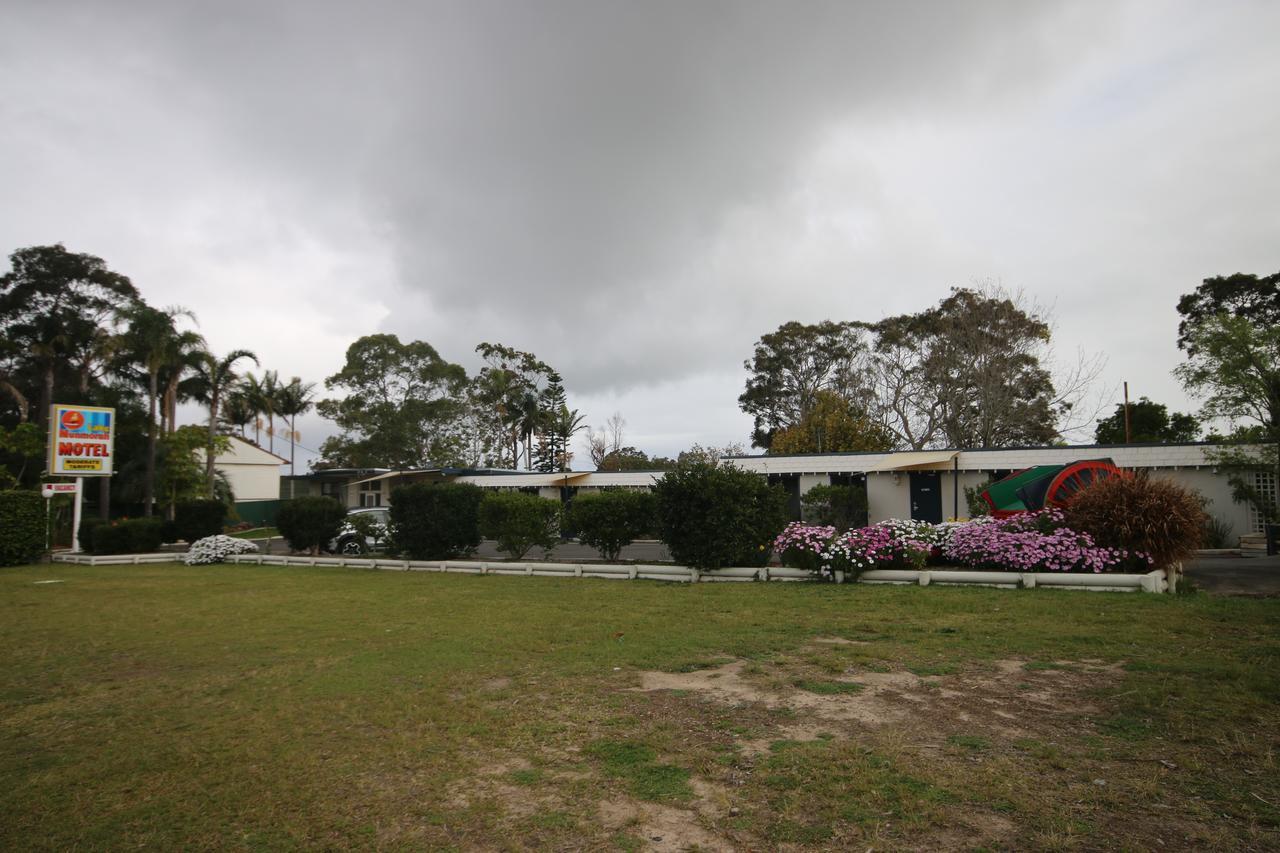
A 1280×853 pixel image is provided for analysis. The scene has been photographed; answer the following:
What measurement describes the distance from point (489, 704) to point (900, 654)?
150 inches

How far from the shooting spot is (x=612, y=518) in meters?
15.9

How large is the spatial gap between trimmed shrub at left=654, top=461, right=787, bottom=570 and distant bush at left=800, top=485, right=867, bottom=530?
9.14 meters

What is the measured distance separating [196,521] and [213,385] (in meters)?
14.3

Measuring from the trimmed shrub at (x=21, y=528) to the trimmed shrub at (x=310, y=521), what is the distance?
7.50m

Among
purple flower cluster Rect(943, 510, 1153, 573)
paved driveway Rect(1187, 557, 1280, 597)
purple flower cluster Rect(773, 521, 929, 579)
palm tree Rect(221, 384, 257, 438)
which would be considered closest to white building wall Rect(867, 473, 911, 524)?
paved driveway Rect(1187, 557, 1280, 597)

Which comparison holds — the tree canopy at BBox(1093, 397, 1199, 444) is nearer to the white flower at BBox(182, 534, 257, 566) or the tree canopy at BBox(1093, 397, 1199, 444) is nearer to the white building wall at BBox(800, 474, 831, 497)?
the white building wall at BBox(800, 474, 831, 497)

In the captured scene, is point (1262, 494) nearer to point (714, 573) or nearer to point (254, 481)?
point (714, 573)

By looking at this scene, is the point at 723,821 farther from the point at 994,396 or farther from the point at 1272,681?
the point at 994,396

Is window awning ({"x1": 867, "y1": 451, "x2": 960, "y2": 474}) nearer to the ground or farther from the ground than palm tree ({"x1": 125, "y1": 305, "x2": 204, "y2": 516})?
nearer to the ground

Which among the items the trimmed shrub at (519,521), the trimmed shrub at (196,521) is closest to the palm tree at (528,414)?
the trimmed shrub at (196,521)

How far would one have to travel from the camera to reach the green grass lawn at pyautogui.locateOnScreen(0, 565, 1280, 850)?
3475mm

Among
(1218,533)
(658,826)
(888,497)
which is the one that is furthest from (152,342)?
(1218,533)

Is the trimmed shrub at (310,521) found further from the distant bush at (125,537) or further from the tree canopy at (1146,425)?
the tree canopy at (1146,425)

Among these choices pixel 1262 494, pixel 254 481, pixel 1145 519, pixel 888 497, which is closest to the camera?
pixel 1145 519
